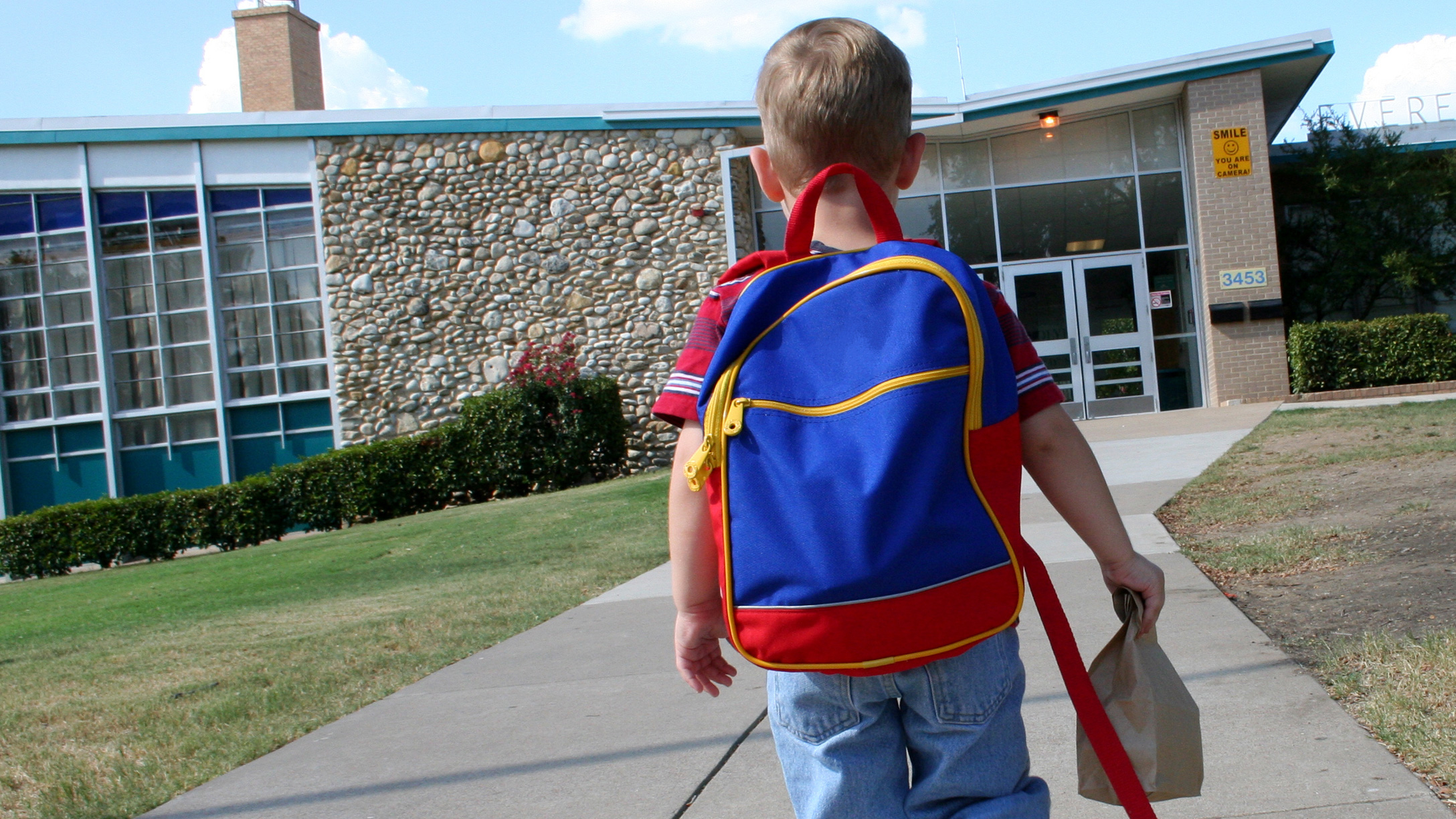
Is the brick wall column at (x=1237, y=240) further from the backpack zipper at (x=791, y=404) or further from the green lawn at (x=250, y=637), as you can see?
the backpack zipper at (x=791, y=404)

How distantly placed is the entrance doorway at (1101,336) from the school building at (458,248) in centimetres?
3

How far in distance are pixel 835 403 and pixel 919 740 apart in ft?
1.72

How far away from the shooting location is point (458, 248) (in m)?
15.4

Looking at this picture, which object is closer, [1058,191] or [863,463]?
[863,463]

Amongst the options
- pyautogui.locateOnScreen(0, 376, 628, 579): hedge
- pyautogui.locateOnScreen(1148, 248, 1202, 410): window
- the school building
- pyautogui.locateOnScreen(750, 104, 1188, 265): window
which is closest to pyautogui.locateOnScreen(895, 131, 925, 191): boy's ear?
pyautogui.locateOnScreen(0, 376, 628, 579): hedge

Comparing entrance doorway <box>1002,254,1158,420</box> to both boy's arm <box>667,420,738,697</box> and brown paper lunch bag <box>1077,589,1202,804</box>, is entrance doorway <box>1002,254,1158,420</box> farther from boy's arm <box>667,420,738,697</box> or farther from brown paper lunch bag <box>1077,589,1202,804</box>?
boy's arm <box>667,420,738,697</box>

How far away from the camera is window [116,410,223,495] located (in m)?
16.1

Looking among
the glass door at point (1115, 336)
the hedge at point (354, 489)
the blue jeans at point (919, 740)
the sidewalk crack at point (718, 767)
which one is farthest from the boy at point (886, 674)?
the glass door at point (1115, 336)

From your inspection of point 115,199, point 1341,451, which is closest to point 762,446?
point 1341,451

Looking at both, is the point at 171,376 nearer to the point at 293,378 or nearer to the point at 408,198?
the point at 293,378

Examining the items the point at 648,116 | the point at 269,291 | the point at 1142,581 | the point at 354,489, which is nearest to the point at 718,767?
the point at 1142,581

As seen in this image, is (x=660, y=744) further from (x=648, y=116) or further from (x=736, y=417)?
(x=648, y=116)

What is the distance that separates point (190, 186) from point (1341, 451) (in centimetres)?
1525

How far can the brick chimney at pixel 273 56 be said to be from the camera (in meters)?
18.3
